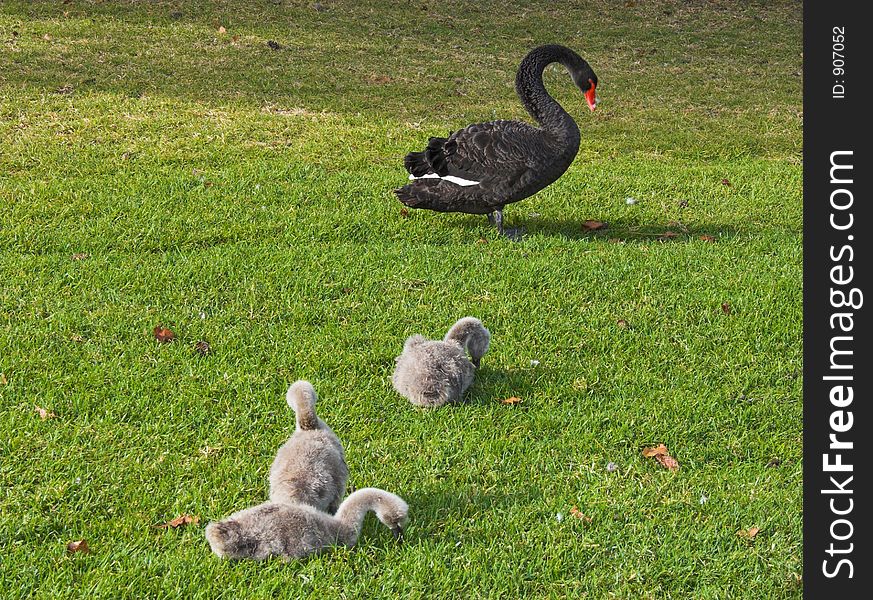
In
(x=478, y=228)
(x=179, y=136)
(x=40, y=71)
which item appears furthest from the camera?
(x=40, y=71)

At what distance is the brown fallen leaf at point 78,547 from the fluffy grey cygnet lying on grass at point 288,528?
1.82ft

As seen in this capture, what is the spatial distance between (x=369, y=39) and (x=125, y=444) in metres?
11.7

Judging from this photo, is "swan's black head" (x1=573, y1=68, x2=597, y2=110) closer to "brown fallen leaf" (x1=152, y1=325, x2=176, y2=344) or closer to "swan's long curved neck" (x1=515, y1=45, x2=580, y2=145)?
"swan's long curved neck" (x1=515, y1=45, x2=580, y2=145)

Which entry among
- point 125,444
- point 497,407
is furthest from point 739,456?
point 125,444

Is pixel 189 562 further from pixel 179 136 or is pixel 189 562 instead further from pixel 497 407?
pixel 179 136

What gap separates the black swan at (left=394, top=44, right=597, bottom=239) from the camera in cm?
750

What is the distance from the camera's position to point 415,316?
611 centimetres

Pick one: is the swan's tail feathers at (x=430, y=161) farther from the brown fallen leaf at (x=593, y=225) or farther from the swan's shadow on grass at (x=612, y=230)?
the brown fallen leaf at (x=593, y=225)

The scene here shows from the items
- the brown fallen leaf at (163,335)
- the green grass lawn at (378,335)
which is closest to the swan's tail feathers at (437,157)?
the green grass lawn at (378,335)

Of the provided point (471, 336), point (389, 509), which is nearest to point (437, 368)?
point (471, 336)

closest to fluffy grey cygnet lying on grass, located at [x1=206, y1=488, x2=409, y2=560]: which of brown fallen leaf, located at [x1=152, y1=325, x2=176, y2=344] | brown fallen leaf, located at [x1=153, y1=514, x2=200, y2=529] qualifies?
brown fallen leaf, located at [x1=153, y1=514, x2=200, y2=529]

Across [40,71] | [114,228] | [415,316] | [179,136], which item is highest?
[40,71]

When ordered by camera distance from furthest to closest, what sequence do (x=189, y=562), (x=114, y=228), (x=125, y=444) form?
1. (x=114, y=228)
2. (x=125, y=444)
3. (x=189, y=562)

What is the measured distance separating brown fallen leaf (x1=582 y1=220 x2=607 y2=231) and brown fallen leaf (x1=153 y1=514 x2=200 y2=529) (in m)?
5.11
